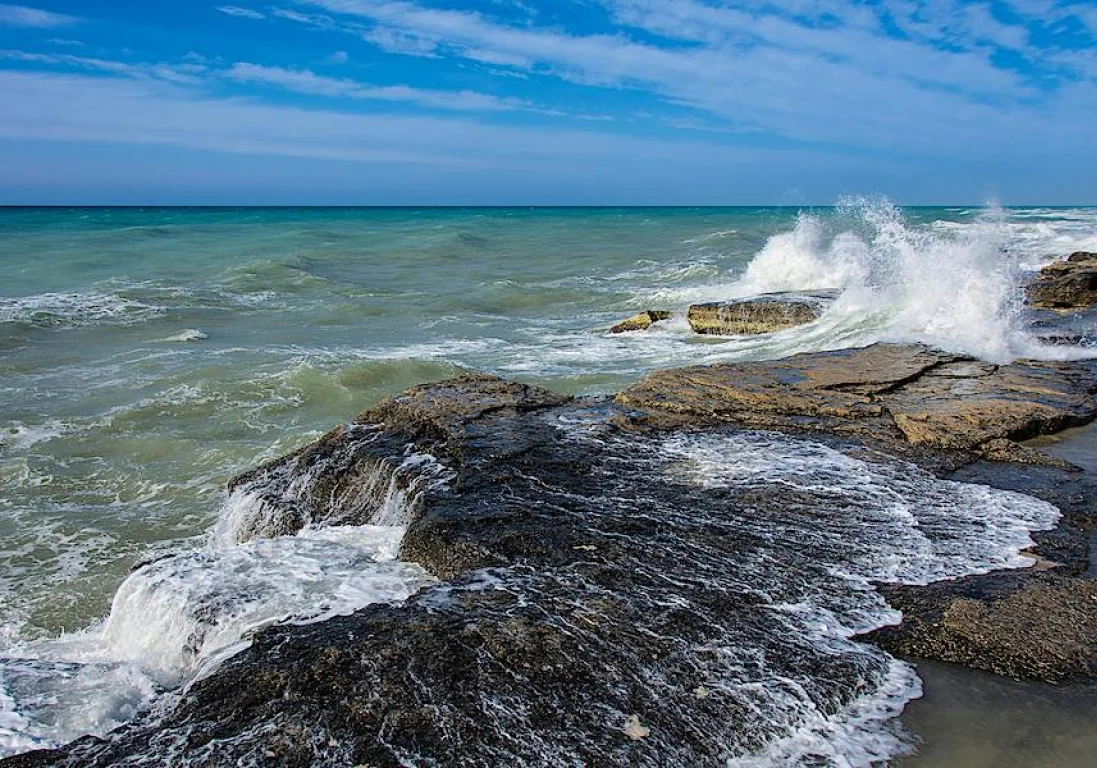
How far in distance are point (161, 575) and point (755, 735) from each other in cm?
280

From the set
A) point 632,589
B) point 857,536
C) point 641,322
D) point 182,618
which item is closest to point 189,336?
point 641,322

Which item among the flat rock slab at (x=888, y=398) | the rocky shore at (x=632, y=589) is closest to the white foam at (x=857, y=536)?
the rocky shore at (x=632, y=589)

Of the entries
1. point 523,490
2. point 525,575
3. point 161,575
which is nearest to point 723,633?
point 525,575

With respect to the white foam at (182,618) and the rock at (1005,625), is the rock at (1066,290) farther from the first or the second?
the white foam at (182,618)

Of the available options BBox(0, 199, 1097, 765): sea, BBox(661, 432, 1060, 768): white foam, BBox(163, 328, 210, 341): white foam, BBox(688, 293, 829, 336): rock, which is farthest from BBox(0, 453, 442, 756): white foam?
BBox(163, 328, 210, 341): white foam

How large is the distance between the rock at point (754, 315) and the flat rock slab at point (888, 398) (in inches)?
206

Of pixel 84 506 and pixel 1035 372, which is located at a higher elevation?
pixel 1035 372

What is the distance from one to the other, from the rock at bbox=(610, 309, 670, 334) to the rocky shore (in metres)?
7.54

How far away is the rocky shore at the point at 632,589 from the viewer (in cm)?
275

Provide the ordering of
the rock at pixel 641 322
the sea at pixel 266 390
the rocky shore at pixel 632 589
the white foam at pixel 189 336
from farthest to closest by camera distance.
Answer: the rock at pixel 641 322
the white foam at pixel 189 336
the sea at pixel 266 390
the rocky shore at pixel 632 589

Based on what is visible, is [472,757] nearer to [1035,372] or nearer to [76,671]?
[76,671]

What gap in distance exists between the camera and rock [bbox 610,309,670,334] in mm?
13883

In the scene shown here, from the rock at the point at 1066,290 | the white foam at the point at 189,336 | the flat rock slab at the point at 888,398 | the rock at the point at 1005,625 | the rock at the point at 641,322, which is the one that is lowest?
the white foam at the point at 189,336

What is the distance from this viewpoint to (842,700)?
3037 mm
